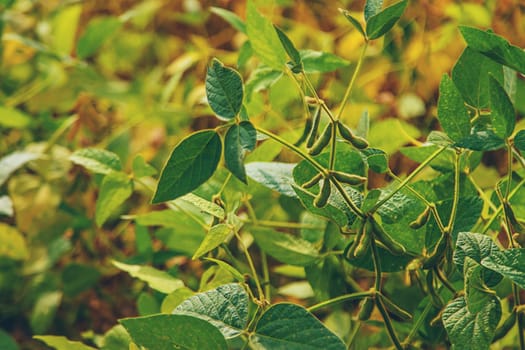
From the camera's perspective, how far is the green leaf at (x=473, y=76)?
0.55 metres

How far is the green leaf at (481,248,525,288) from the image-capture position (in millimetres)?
428

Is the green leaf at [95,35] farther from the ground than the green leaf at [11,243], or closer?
farther from the ground

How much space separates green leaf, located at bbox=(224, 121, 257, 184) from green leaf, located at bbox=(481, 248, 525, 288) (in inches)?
5.9

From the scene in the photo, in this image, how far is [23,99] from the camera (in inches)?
39.2

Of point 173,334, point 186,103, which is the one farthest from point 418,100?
point 173,334

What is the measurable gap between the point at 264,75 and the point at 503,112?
216 millimetres

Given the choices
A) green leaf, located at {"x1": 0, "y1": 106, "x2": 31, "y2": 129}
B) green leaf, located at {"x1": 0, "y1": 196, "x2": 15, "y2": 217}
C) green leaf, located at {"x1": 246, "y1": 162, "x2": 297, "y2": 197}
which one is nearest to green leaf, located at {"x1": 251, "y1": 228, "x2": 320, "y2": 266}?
green leaf, located at {"x1": 246, "y1": 162, "x2": 297, "y2": 197}

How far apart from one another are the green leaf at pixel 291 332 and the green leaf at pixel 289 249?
0.16 metres

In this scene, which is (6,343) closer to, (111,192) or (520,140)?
(111,192)

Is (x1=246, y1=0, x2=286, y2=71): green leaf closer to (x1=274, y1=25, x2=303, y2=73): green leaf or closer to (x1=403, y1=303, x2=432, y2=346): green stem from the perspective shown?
(x1=274, y1=25, x2=303, y2=73): green leaf

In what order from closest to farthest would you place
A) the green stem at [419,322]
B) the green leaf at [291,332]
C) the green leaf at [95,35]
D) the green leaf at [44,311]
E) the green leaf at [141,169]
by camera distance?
the green leaf at [291,332], the green stem at [419,322], the green leaf at [141,169], the green leaf at [44,311], the green leaf at [95,35]

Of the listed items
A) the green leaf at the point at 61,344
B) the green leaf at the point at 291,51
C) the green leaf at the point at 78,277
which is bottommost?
the green leaf at the point at 78,277

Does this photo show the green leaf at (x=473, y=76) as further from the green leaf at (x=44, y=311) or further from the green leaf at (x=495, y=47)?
the green leaf at (x=44, y=311)

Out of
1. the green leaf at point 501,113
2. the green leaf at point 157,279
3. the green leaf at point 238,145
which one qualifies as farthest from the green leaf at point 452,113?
the green leaf at point 157,279
